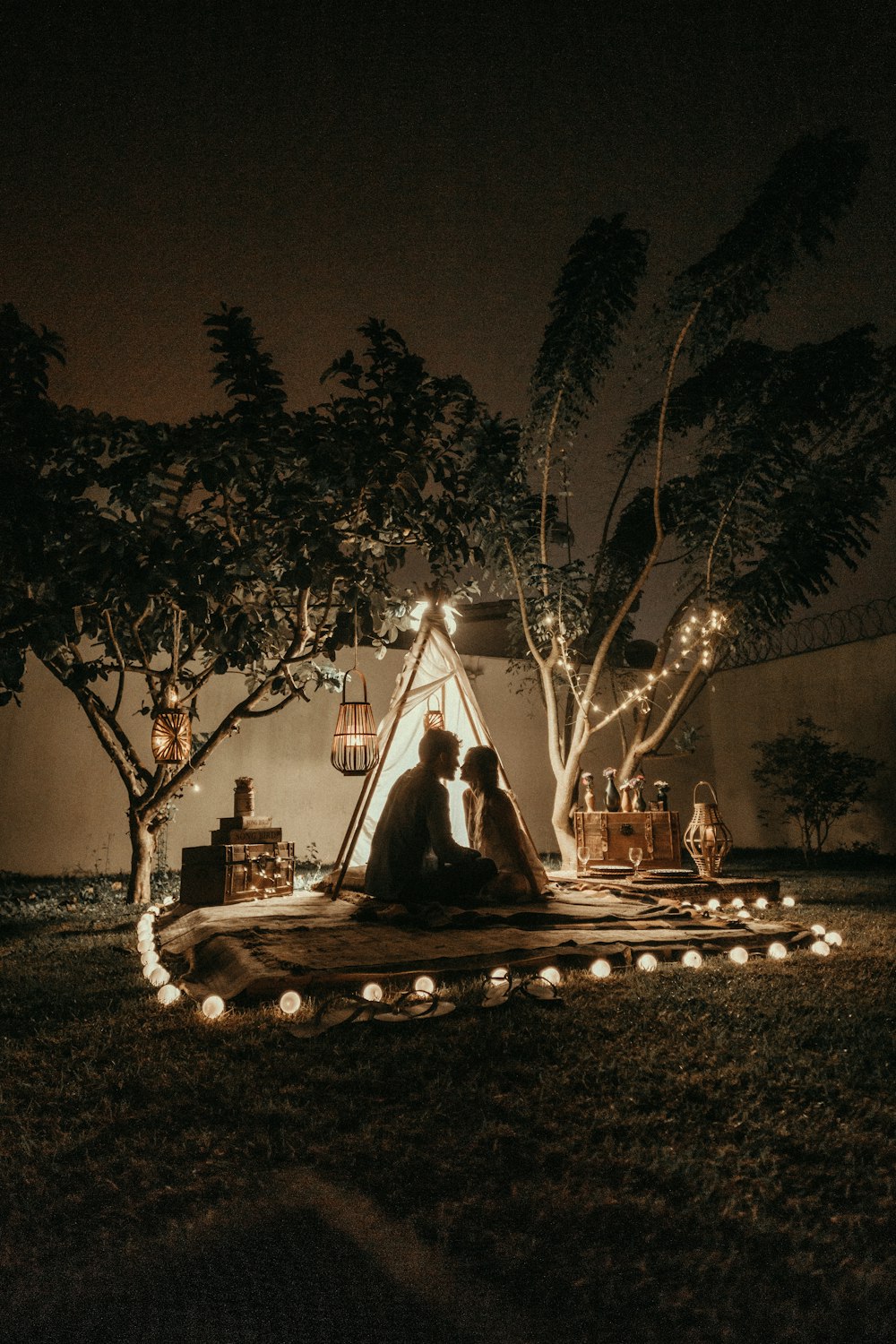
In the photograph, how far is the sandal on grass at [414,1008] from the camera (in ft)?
10.5

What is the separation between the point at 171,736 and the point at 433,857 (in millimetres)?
2040

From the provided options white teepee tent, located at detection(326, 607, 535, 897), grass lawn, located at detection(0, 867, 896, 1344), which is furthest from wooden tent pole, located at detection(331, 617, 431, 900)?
grass lawn, located at detection(0, 867, 896, 1344)

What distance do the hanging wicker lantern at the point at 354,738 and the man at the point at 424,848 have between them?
980 mm

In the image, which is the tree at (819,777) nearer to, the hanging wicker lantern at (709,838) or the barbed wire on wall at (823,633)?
the barbed wire on wall at (823,633)

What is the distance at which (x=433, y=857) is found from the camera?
228 inches

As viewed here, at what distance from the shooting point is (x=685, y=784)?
1395cm

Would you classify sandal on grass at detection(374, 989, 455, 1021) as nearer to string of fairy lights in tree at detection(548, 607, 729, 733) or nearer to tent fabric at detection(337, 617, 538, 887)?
tent fabric at detection(337, 617, 538, 887)

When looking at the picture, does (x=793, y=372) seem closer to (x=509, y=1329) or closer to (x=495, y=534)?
(x=495, y=534)

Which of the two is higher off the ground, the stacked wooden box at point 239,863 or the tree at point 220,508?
the tree at point 220,508

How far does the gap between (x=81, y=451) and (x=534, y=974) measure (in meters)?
4.73

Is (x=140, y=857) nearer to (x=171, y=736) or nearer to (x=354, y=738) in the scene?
(x=171, y=736)

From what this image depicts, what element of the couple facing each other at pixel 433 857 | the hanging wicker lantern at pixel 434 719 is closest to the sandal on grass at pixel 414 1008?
the couple facing each other at pixel 433 857

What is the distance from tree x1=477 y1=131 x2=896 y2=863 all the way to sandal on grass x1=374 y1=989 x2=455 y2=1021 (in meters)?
5.07

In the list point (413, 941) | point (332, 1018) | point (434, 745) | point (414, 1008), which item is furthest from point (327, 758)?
point (332, 1018)
